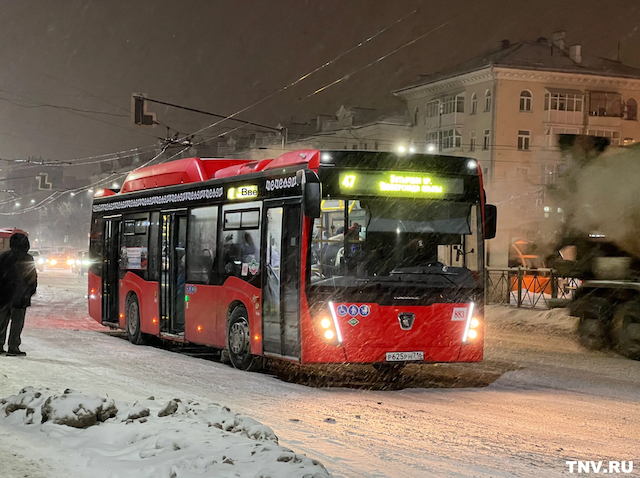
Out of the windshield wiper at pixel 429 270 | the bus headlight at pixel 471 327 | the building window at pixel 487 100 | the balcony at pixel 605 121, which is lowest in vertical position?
the bus headlight at pixel 471 327

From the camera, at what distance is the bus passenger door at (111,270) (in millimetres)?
18234

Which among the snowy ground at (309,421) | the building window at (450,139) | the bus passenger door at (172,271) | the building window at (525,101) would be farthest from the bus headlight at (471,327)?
the building window at (450,139)

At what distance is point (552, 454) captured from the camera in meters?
7.41

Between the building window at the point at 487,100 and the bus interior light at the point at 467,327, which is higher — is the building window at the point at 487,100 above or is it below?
above

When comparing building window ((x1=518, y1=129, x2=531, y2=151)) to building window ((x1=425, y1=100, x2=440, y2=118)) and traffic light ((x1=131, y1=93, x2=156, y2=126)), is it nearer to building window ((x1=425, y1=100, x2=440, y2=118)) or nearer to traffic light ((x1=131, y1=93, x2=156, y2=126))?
building window ((x1=425, y1=100, x2=440, y2=118))

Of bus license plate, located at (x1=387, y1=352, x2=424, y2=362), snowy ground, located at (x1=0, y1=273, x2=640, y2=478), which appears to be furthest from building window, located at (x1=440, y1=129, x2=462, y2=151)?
bus license plate, located at (x1=387, y1=352, x2=424, y2=362)

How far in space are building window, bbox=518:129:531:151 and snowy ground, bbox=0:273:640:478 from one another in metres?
50.3

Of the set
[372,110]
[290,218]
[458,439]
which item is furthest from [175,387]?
[372,110]

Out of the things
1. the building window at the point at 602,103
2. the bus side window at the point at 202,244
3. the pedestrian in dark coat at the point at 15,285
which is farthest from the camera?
the building window at the point at 602,103

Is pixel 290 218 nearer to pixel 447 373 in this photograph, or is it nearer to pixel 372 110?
pixel 447 373

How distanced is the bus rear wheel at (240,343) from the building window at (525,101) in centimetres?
5321

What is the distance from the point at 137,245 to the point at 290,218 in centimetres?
617

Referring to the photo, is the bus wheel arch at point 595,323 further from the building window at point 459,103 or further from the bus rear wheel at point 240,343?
the building window at point 459,103

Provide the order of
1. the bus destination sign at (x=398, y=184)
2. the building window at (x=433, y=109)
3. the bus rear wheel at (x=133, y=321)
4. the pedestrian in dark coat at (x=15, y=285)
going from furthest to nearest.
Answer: the building window at (x=433, y=109), the bus rear wheel at (x=133, y=321), the pedestrian in dark coat at (x=15, y=285), the bus destination sign at (x=398, y=184)
